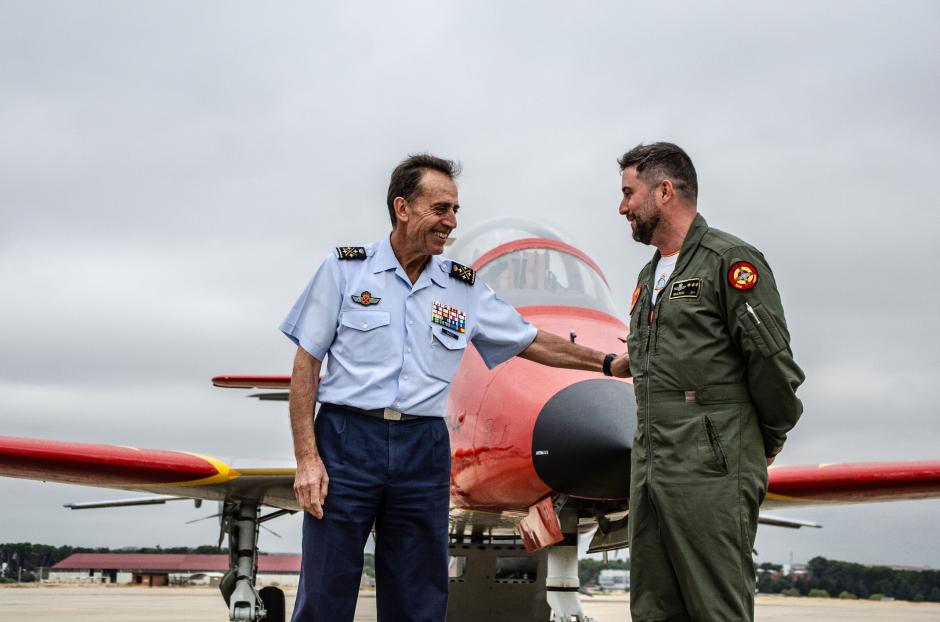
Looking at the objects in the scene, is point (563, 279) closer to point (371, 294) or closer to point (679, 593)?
point (371, 294)

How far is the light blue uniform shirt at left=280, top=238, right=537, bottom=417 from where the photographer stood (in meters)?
3.19

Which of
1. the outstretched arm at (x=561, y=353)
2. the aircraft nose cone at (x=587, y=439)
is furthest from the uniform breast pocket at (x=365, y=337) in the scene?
the aircraft nose cone at (x=587, y=439)

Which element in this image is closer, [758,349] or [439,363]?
[758,349]

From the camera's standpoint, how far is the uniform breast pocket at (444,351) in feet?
10.9

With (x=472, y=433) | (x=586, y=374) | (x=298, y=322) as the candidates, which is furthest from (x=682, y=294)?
(x=472, y=433)

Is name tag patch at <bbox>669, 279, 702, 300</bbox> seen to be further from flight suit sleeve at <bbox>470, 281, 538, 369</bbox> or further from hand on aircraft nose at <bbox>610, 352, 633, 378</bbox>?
flight suit sleeve at <bbox>470, 281, 538, 369</bbox>

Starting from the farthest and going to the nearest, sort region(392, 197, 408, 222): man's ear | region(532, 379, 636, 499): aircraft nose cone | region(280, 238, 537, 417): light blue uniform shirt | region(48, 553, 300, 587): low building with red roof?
region(48, 553, 300, 587): low building with red roof < region(532, 379, 636, 499): aircraft nose cone < region(392, 197, 408, 222): man's ear < region(280, 238, 537, 417): light blue uniform shirt

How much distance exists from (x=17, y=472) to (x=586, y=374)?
5270mm

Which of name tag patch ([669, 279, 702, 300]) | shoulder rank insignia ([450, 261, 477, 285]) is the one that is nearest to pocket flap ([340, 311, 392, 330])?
shoulder rank insignia ([450, 261, 477, 285])

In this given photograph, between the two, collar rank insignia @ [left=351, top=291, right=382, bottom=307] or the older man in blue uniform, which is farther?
collar rank insignia @ [left=351, top=291, right=382, bottom=307]

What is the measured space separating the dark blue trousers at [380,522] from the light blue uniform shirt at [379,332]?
0.32 ft

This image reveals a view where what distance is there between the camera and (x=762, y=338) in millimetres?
2613

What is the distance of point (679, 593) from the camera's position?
2729 millimetres

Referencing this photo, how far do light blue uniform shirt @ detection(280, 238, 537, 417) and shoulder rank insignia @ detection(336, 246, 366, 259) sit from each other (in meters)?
0.02
